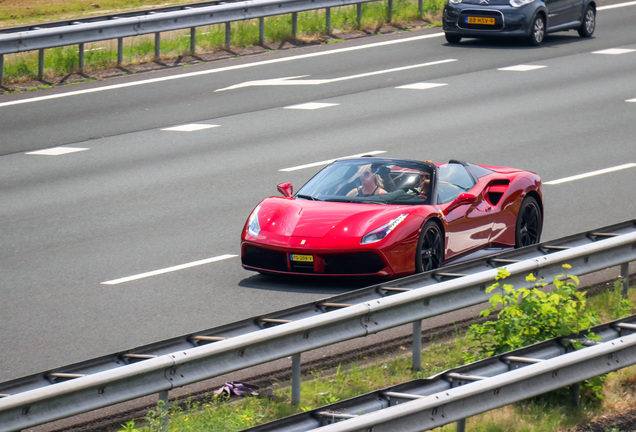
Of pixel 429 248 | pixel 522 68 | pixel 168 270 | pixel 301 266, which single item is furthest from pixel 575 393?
pixel 522 68

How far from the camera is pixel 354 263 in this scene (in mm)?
11062

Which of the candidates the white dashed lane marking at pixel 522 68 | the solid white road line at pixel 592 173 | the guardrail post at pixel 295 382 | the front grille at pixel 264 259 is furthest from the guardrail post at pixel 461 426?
the white dashed lane marking at pixel 522 68

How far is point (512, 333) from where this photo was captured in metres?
8.48

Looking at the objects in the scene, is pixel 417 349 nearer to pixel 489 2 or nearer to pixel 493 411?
pixel 493 411

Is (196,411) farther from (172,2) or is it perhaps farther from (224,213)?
(172,2)

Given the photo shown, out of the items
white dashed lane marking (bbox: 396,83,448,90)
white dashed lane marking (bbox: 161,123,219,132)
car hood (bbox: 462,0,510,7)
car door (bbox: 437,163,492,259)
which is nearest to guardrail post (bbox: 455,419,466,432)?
car door (bbox: 437,163,492,259)

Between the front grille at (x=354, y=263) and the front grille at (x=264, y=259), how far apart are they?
18.5 inches

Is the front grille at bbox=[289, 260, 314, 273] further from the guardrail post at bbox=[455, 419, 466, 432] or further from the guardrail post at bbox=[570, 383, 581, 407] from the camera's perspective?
the guardrail post at bbox=[455, 419, 466, 432]

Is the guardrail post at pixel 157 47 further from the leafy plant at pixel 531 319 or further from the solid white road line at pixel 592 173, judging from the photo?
the leafy plant at pixel 531 319

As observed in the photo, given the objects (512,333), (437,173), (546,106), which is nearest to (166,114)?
(546,106)

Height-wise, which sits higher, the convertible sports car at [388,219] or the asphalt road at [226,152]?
the convertible sports car at [388,219]

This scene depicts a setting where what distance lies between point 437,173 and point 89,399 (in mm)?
6158

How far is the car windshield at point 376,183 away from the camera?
11.8 metres

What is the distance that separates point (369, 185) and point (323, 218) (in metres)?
0.81
